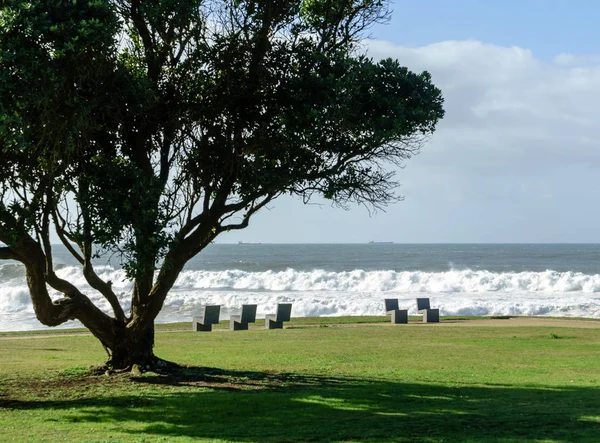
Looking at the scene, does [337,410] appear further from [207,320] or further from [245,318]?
[245,318]

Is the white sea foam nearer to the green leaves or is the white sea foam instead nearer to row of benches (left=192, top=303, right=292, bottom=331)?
row of benches (left=192, top=303, right=292, bottom=331)

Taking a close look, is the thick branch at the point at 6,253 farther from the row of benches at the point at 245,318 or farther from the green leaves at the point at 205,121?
the row of benches at the point at 245,318

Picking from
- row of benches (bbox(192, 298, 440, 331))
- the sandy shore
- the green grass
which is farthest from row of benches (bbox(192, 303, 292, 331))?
the green grass

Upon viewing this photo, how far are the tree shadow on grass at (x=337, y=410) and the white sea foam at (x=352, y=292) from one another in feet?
75.9

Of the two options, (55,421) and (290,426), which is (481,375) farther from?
(55,421)

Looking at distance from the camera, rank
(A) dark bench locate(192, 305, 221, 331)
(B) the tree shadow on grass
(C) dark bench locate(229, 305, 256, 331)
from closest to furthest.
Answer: (B) the tree shadow on grass
(A) dark bench locate(192, 305, 221, 331)
(C) dark bench locate(229, 305, 256, 331)

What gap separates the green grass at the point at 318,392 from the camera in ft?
34.3

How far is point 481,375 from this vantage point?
53.1 feet

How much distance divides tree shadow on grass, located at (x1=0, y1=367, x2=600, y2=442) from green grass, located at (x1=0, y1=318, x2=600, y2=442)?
21mm

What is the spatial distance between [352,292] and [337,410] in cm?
4467

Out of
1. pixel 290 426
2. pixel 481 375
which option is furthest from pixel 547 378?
pixel 290 426

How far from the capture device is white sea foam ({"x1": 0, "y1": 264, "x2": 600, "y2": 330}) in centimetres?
4116

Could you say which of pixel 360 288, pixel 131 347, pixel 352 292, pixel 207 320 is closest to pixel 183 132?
pixel 131 347

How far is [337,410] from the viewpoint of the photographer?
12031mm
